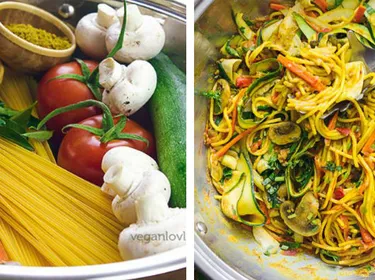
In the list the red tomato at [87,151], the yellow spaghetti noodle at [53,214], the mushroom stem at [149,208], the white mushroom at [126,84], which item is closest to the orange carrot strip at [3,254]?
the yellow spaghetti noodle at [53,214]

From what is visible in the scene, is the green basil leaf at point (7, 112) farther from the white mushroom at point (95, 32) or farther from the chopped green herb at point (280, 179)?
the chopped green herb at point (280, 179)

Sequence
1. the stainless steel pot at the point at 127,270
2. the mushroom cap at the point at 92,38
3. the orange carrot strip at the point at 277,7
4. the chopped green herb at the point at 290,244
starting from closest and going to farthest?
the stainless steel pot at the point at 127,270 → the mushroom cap at the point at 92,38 → the chopped green herb at the point at 290,244 → the orange carrot strip at the point at 277,7

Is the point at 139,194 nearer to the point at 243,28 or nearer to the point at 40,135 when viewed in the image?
the point at 40,135

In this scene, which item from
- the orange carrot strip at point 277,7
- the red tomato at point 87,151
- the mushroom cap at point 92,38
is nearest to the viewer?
the red tomato at point 87,151

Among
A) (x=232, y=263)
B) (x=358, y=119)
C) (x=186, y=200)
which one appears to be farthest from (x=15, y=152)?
(x=358, y=119)

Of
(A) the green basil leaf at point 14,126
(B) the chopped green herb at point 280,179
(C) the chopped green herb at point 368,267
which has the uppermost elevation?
(A) the green basil leaf at point 14,126

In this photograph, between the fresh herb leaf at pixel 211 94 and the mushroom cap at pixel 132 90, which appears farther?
the fresh herb leaf at pixel 211 94

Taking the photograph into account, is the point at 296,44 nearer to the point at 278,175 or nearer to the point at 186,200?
the point at 278,175

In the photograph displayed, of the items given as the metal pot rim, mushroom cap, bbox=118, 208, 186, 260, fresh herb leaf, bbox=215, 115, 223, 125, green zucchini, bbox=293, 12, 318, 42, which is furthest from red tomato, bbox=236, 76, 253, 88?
the metal pot rim

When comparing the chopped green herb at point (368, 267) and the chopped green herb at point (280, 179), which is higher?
the chopped green herb at point (280, 179)
